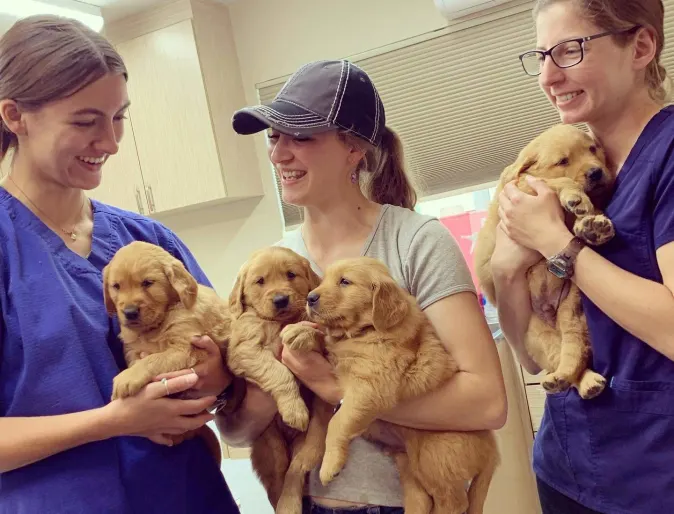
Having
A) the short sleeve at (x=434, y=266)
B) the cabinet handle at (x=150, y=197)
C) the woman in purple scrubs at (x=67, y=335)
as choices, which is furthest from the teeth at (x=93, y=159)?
the cabinet handle at (x=150, y=197)

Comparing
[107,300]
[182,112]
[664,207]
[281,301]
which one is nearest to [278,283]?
[281,301]

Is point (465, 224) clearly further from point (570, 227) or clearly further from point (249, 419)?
point (249, 419)

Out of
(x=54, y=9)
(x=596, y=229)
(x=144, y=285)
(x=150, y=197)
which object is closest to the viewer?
(x=596, y=229)

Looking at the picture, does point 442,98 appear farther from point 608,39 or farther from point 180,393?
point 180,393

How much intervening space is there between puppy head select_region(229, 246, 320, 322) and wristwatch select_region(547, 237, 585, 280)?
0.59m

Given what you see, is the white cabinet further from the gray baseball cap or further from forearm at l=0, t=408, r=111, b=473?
forearm at l=0, t=408, r=111, b=473

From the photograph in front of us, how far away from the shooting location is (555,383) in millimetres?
1374

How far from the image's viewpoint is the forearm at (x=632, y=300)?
116 cm

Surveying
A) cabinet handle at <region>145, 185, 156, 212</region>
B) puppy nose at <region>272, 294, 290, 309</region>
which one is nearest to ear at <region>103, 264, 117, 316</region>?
puppy nose at <region>272, 294, 290, 309</region>

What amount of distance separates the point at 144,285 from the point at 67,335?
0.22 m

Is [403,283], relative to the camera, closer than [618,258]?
No

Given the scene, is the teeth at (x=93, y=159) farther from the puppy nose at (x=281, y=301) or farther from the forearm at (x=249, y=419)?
the forearm at (x=249, y=419)

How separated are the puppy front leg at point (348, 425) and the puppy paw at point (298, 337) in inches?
6.3

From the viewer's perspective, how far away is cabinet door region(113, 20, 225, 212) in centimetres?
407
